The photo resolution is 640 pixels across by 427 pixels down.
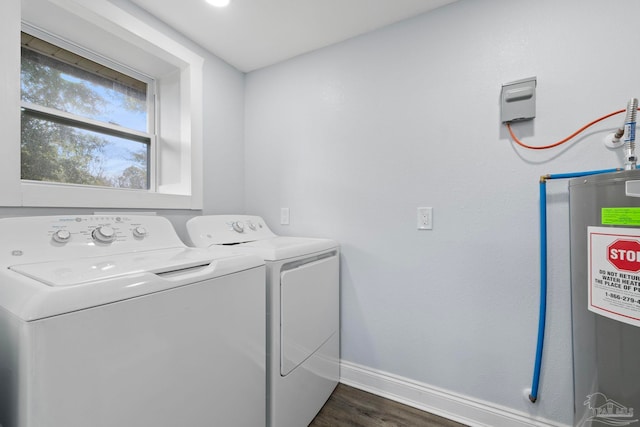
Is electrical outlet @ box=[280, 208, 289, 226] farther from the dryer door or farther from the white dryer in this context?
the dryer door

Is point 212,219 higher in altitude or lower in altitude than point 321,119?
lower

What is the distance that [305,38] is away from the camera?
177 cm

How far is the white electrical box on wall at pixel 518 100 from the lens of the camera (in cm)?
128

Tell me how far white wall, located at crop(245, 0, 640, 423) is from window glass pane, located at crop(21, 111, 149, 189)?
104cm

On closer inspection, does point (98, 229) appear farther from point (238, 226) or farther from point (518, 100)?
point (518, 100)

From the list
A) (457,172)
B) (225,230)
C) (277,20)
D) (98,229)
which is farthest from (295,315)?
(277,20)

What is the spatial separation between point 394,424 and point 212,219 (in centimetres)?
150

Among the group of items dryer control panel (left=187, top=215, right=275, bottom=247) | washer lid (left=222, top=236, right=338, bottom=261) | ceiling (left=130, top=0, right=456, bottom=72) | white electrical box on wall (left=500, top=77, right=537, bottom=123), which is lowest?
washer lid (left=222, top=236, right=338, bottom=261)

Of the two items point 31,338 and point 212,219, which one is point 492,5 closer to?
point 212,219

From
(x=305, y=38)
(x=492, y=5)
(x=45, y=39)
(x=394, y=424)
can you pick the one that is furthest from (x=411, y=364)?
(x=45, y=39)

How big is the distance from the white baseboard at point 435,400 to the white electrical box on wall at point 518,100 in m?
1.43

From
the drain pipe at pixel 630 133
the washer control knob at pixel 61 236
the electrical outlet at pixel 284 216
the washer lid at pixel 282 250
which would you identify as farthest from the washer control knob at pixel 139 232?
the drain pipe at pixel 630 133

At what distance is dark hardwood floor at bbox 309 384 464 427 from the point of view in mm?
1418

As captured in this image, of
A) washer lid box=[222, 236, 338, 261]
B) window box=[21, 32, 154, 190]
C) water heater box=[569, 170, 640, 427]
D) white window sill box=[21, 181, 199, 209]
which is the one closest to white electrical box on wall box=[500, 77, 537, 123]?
water heater box=[569, 170, 640, 427]
